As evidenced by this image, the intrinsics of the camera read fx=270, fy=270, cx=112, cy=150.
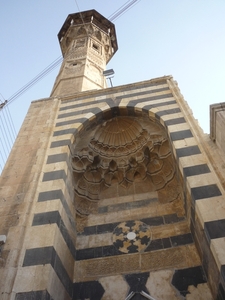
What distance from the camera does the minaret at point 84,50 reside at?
10.5m

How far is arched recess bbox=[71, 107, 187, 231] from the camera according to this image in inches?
242

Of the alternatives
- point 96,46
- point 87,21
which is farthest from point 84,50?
point 87,21

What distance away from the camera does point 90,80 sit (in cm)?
1075

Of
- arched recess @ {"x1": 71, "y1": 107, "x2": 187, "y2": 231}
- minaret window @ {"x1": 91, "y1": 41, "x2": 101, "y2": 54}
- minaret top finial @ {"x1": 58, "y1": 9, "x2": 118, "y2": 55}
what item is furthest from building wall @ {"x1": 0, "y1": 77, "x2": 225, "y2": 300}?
minaret top finial @ {"x1": 58, "y1": 9, "x2": 118, "y2": 55}

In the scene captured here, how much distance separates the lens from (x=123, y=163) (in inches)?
269

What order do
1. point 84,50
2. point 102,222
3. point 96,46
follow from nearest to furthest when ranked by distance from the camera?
point 102,222, point 84,50, point 96,46

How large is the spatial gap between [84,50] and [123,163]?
27.0 ft

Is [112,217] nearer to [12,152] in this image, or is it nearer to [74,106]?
[12,152]

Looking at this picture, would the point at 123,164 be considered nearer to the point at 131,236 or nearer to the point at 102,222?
the point at 102,222

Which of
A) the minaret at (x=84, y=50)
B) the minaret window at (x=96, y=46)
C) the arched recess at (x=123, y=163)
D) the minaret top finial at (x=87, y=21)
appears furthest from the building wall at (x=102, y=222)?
the minaret top finial at (x=87, y=21)

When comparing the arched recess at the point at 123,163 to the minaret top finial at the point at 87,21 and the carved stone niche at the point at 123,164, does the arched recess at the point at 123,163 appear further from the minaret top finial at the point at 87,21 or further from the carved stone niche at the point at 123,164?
the minaret top finial at the point at 87,21

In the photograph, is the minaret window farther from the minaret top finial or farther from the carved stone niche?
the carved stone niche

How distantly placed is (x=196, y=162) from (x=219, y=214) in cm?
120

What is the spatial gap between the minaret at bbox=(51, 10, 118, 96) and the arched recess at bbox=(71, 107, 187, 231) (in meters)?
3.10
